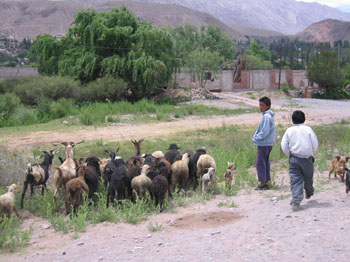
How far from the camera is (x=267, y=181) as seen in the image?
27.0ft

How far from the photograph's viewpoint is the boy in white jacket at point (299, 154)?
658 centimetres

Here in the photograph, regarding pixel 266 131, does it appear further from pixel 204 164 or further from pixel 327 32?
pixel 327 32

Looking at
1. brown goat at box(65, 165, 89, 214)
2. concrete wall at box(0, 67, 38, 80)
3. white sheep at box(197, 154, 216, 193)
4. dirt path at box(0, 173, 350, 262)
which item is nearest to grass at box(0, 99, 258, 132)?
brown goat at box(65, 165, 89, 214)

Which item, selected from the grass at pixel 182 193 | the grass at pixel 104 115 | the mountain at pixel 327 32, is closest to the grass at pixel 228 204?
the grass at pixel 182 193

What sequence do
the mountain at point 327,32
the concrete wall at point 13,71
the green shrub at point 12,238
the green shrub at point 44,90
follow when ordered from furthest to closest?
the mountain at point 327,32
the concrete wall at point 13,71
the green shrub at point 44,90
the green shrub at point 12,238

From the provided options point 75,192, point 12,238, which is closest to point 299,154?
point 75,192

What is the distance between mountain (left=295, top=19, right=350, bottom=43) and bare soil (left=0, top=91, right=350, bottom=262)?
165095mm

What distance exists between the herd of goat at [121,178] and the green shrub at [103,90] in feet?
64.2

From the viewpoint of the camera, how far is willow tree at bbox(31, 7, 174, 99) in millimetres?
30250

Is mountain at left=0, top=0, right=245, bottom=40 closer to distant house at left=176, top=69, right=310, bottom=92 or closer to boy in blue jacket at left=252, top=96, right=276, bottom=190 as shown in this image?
distant house at left=176, top=69, right=310, bottom=92

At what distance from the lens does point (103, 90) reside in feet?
92.9

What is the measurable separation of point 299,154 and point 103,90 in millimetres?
22998

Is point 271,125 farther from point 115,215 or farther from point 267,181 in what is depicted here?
point 115,215

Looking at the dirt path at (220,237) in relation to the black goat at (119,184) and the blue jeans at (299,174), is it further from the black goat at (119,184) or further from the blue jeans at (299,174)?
the black goat at (119,184)
